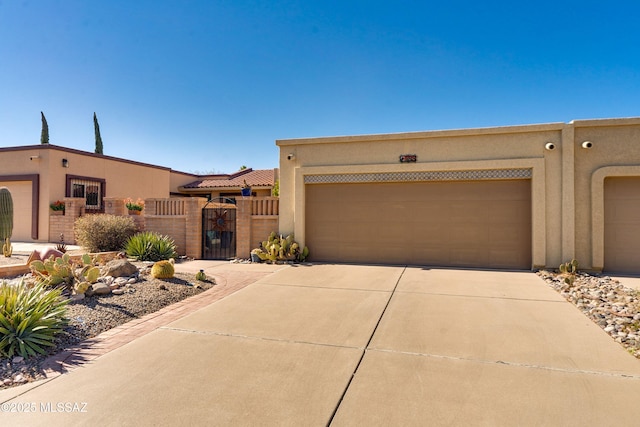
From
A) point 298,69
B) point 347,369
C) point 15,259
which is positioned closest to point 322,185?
point 298,69

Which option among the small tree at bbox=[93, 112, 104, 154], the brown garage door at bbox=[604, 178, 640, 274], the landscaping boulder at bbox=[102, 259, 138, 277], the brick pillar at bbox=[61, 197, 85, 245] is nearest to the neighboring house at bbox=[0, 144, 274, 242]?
the brick pillar at bbox=[61, 197, 85, 245]

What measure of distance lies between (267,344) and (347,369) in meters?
1.28

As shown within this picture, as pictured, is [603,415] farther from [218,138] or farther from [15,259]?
[218,138]

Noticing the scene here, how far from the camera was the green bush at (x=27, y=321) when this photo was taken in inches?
173

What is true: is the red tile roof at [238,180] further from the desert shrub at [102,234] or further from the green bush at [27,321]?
the green bush at [27,321]

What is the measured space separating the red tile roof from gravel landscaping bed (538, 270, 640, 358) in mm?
18562

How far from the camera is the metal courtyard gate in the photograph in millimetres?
12727

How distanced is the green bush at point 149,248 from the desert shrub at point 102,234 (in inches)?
39.3

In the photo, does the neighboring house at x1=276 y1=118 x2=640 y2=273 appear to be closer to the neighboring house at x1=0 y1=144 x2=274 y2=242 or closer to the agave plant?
the agave plant

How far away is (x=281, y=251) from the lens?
458 inches

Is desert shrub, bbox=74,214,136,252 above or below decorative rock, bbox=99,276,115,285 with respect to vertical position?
above

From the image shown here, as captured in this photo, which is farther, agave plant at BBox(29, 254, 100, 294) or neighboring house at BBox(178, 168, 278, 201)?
neighboring house at BBox(178, 168, 278, 201)

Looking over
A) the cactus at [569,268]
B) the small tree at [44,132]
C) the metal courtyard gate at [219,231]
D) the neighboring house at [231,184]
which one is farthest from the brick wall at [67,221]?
the cactus at [569,268]

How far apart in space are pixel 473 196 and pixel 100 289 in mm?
10051
